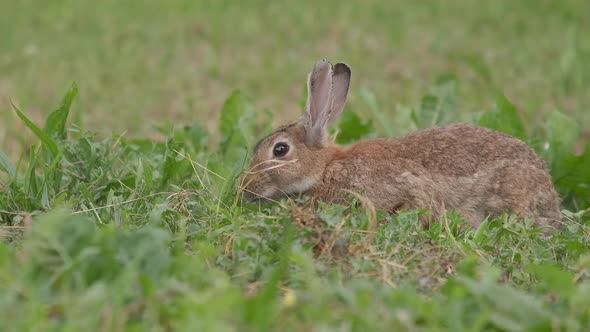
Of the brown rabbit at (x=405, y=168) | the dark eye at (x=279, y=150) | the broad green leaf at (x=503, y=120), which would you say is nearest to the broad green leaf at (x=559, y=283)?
the brown rabbit at (x=405, y=168)

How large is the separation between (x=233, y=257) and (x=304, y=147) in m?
1.96

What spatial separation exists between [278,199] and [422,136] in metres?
1.02

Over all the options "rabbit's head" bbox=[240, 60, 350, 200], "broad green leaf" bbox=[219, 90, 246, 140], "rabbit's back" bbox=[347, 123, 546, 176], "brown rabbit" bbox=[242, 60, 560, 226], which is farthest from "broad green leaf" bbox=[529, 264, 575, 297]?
"broad green leaf" bbox=[219, 90, 246, 140]

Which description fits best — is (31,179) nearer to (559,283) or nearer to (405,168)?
(405,168)

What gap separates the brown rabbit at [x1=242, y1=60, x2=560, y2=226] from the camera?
5.52 m

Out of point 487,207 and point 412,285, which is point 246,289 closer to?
point 412,285

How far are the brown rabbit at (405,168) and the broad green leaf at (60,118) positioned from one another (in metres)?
1.17

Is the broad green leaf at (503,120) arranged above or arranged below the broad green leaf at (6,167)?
below

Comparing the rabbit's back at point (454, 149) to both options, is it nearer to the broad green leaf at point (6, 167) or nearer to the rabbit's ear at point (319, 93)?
the rabbit's ear at point (319, 93)

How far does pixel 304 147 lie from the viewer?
5914mm

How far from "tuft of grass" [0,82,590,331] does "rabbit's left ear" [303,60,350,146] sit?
0.75 m

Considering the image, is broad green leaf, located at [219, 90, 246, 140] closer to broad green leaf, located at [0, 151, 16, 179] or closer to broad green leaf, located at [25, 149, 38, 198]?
broad green leaf, located at [0, 151, 16, 179]

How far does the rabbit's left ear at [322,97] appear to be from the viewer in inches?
231

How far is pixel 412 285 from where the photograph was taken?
3.84 m
